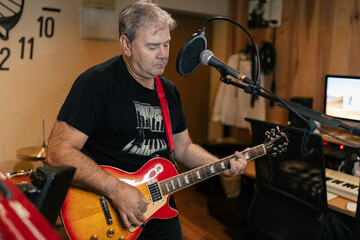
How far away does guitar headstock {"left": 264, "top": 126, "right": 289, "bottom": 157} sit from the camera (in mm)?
1688

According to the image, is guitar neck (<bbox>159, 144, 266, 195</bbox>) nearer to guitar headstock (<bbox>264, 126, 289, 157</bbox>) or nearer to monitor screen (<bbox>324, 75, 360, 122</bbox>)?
guitar headstock (<bbox>264, 126, 289, 157</bbox>)

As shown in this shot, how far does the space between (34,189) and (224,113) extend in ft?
11.0

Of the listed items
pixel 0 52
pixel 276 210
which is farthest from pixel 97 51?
pixel 276 210

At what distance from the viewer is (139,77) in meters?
1.57

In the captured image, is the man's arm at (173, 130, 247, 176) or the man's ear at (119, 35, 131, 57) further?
the man's arm at (173, 130, 247, 176)

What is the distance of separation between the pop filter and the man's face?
32 centimetres

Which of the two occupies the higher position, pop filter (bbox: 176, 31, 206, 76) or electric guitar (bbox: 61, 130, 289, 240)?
pop filter (bbox: 176, 31, 206, 76)

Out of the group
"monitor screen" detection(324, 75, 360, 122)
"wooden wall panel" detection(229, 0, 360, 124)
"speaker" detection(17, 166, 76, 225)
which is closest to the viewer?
"speaker" detection(17, 166, 76, 225)

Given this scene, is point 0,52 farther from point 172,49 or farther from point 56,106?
point 172,49

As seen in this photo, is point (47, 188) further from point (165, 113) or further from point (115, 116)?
point (165, 113)

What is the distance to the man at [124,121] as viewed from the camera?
135 centimetres

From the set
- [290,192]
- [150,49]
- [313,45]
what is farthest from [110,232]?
[313,45]

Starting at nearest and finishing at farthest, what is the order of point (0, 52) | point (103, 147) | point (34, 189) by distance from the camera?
1. point (34, 189)
2. point (103, 147)
3. point (0, 52)

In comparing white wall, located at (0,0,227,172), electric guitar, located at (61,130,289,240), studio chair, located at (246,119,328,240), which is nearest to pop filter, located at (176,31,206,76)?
electric guitar, located at (61,130,289,240)
